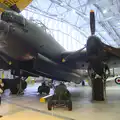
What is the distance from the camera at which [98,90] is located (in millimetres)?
8492

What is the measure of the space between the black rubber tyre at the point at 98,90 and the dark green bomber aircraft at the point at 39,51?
5 cm

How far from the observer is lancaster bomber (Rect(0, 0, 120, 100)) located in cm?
722

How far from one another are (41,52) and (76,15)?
1826 centimetres

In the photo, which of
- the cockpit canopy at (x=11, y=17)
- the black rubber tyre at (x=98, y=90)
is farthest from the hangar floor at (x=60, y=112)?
the cockpit canopy at (x=11, y=17)

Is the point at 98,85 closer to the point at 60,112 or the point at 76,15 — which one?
the point at 60,112

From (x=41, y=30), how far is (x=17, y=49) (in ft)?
6.82

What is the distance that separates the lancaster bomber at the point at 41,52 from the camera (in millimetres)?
7219

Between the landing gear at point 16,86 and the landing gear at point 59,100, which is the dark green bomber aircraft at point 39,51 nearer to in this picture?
the landing gear at point 16,86

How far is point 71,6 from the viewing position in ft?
69.7

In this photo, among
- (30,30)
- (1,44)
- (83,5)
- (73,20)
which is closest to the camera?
(1,44)

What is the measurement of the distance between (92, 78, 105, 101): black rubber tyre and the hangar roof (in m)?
10.6

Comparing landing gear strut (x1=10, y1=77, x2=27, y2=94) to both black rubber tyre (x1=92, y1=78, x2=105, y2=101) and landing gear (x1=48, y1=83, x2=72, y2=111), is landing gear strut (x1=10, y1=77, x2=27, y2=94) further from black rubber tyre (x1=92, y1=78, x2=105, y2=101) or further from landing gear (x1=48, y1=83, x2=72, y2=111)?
black rubber tyre (x1=92, y1=78, x2=105, y2=101)

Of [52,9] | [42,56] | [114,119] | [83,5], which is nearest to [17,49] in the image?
[42,56]

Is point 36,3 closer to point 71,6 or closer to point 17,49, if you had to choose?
point 71,6
